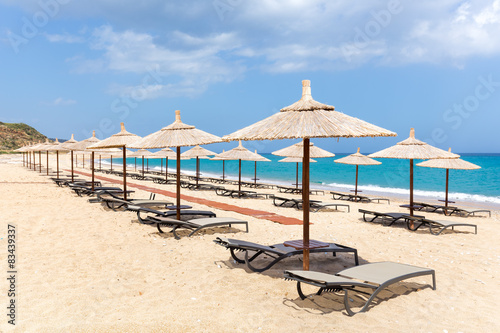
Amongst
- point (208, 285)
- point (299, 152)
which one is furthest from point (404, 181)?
point (208, 285)

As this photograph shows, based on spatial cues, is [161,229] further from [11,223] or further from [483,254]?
[483,254]

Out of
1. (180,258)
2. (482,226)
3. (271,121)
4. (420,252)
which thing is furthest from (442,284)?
(482,226)

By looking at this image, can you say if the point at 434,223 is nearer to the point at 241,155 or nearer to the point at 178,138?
the point at 178,138

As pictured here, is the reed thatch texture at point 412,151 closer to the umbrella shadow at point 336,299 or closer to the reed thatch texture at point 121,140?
the umbrella shadow at point 336,299

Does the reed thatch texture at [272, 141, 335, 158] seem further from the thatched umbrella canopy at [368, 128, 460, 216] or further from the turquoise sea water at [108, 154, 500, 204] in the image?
the turquoise sea water at [108, 154, 500, 204]

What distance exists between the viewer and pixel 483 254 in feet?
20.0

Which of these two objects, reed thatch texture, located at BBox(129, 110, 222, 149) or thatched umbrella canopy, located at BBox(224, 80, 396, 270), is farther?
reed thatch texture, located at BBox(129, 110, 222, 149)

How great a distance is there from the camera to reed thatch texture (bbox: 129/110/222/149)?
23.5 ft

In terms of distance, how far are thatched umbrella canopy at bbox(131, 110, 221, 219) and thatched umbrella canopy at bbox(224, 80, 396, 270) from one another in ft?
8.68

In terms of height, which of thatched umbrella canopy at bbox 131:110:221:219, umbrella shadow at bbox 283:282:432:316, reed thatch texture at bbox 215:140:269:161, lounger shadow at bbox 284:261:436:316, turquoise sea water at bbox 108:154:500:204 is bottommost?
turquoise sea water at bbox 108:154:500:204

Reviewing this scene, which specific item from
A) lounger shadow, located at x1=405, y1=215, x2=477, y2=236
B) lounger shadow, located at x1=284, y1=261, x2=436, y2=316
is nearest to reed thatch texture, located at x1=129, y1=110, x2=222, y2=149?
lounger shadow, located at x1=284, y1=261, x2=436, y2=316

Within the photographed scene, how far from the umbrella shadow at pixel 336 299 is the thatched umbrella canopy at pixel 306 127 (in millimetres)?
540

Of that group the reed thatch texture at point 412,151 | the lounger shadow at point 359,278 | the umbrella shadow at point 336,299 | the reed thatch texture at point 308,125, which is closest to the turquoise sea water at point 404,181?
the reed thatch texture at point 412,151

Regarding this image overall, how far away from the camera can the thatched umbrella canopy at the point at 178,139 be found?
717 cm
